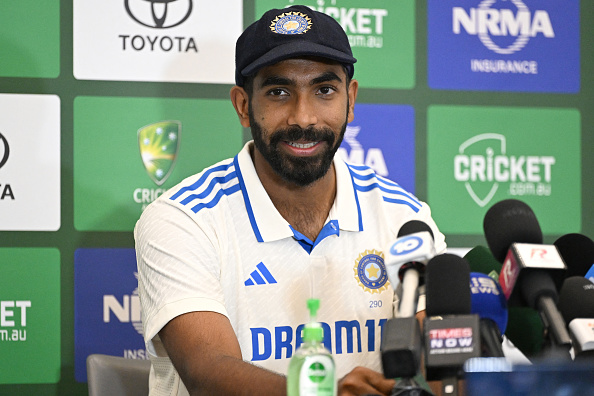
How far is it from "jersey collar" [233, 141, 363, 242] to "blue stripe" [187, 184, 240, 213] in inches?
0.8

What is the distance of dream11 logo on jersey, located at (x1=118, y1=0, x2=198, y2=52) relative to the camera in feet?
7.73

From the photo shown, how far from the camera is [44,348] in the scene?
2285 mm

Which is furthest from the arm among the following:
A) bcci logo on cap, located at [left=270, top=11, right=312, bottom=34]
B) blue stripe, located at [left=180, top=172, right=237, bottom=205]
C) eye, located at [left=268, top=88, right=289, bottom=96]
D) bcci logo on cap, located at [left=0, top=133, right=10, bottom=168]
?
bcci logo on cap, located at [left=0, top=133, right=10, bottom=168]

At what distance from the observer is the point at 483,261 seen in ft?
4.98

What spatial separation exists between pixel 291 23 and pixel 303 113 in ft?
0.71

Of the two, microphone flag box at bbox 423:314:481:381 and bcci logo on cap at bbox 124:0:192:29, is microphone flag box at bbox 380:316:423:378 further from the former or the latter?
bcci logo on cap at bbox 124:0:192:29

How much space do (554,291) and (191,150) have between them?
62.0 inches

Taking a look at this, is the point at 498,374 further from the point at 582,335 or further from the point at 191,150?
the point at 191,150

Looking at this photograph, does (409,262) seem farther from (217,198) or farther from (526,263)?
(217,198)

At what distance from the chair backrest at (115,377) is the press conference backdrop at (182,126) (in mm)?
314

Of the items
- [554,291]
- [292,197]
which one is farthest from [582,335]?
[292,197]

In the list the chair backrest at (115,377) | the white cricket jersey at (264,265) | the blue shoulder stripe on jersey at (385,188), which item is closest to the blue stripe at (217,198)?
the white cricket jersey at (264,265)

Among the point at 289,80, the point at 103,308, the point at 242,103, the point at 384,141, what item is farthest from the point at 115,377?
the point at 384,141

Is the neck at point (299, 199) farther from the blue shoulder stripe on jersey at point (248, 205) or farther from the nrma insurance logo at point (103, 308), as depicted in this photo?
the nrma insurance logo at point (103, 308)
